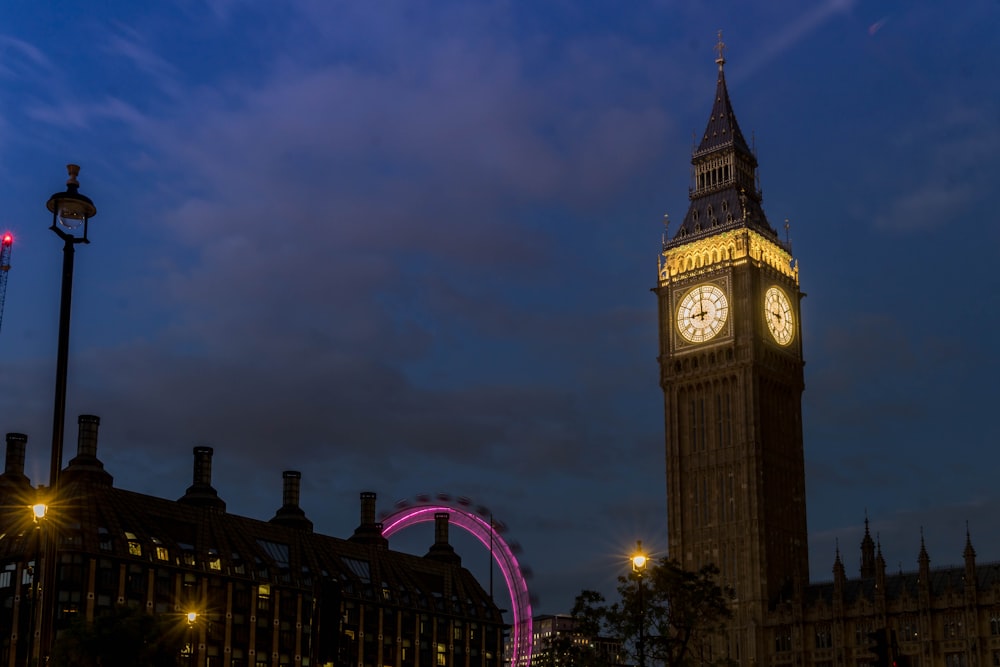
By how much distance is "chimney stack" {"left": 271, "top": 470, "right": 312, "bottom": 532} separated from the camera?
160500mm

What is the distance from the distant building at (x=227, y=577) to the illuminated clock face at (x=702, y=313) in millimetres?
41789

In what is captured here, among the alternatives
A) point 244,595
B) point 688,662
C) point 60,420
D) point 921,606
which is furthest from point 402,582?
point 60,420

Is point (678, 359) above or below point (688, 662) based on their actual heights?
above

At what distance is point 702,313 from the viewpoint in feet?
555

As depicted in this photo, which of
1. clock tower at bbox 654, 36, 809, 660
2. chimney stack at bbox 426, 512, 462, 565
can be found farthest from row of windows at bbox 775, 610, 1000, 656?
chimney stack at bbox 426, 512, 462, 565

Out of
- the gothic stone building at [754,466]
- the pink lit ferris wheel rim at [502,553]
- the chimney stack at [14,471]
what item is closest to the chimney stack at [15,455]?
the chimney stack at [14,471]

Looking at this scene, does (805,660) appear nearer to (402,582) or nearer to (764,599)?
(764,599)

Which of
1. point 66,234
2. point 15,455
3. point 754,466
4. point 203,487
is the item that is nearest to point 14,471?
point 15,455

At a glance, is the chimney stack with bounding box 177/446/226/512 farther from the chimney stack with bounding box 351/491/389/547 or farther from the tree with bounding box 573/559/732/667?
the tree with bounding box 573/559/732/667

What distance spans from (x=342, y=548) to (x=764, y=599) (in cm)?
4784

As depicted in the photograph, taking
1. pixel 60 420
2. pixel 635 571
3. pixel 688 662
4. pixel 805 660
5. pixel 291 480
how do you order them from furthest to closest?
1. pixel 291 480
2. pixel 805 660
3. pixel 688 662
4. pixel 635 571
5. pixel 60 420

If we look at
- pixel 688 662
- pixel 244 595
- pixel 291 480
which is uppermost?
pixel 291 480

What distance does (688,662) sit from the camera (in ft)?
286

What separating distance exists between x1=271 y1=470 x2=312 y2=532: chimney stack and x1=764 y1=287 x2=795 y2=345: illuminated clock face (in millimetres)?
59045
